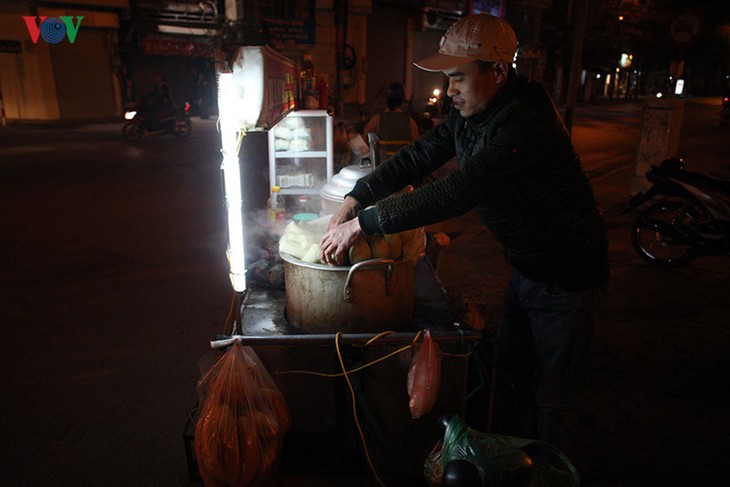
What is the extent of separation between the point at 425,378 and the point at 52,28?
2549cm

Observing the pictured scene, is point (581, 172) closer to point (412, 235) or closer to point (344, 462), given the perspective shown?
point (412, 235)

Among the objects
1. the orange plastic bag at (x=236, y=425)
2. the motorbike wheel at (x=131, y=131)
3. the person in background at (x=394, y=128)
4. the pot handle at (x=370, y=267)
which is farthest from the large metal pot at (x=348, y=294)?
the motorbike wheel at (x=131, y=131)

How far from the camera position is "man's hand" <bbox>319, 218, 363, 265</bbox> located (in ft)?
6.85

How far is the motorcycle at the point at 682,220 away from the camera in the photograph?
538cm

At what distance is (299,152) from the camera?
5.40m

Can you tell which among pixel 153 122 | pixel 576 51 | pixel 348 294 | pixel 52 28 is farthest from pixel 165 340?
pixel 52 28

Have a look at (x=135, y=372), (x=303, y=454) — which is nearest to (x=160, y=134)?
(x=135, y=372)

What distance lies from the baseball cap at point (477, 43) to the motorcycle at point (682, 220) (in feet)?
14.7

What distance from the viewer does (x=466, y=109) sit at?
2.12 metres

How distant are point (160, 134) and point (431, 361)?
17.4 metres

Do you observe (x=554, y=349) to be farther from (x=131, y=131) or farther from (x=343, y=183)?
(x=131, y=131)

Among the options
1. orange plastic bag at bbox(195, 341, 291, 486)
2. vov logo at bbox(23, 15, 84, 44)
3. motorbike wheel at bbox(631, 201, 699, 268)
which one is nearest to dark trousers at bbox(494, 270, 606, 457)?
orange plastic bag at bbox(195, 341, 291, 486)

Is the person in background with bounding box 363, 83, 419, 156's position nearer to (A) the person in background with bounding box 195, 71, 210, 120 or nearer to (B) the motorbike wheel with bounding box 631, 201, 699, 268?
(B) the motorbike wheel with bounding box 631, 201, 699, 268

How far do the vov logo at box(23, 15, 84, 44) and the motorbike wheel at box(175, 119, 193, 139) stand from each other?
29.6 ft
